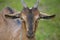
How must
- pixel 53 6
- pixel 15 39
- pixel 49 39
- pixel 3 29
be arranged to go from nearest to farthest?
pixel 15 39
pixel 3 29
pixel 49 39
pixel 53 6

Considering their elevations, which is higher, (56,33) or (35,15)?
(35,15)

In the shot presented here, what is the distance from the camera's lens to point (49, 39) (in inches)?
498

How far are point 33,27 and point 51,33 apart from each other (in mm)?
4106

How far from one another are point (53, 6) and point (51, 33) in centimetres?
404

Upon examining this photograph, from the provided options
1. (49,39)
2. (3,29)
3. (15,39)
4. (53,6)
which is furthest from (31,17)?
(53,6)

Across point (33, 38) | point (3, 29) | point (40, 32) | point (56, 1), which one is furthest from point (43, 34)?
point (56, 1)

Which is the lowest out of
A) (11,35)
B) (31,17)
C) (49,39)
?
(49,39)

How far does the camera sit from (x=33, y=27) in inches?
358

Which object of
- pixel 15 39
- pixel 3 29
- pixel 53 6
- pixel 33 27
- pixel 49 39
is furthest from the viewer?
pixel 53 6

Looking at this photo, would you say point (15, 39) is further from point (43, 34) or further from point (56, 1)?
point (56, 1)

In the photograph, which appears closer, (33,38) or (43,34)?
(33,38)

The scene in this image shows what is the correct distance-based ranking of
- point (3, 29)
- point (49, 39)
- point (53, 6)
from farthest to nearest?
point (53, 6) → point (49, 39) → point (3, 29)

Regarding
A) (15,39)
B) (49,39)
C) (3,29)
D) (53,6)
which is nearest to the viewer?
(15,39)

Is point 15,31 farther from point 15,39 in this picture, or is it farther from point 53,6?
point 53,6
